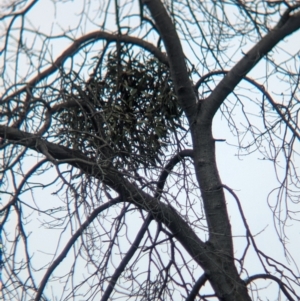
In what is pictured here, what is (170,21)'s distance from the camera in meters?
3.75

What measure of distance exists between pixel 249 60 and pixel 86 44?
0.92m

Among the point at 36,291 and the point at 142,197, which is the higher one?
the point at 142,197

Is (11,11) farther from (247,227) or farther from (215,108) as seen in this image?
(247,227)

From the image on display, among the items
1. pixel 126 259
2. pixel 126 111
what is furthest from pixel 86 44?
pixel 126 259

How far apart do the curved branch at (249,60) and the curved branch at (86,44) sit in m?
0.41

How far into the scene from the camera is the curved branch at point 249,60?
3.68 meters

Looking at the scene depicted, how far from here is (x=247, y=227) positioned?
12.8 ft

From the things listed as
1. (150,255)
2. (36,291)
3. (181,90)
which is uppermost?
(181,90)

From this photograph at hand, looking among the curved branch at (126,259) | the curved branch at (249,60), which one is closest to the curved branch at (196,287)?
the curved branch at (126,259)

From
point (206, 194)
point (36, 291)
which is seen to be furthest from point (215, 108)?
point (36, 291)

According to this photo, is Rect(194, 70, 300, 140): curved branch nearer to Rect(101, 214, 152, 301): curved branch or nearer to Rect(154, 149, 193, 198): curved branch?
Rect(154, 149, 193, 198): curved branch

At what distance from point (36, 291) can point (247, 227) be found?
4.10ft

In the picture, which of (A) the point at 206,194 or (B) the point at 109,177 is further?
(A) the point at 206,194

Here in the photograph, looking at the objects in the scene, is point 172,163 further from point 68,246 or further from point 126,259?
point 68,246
